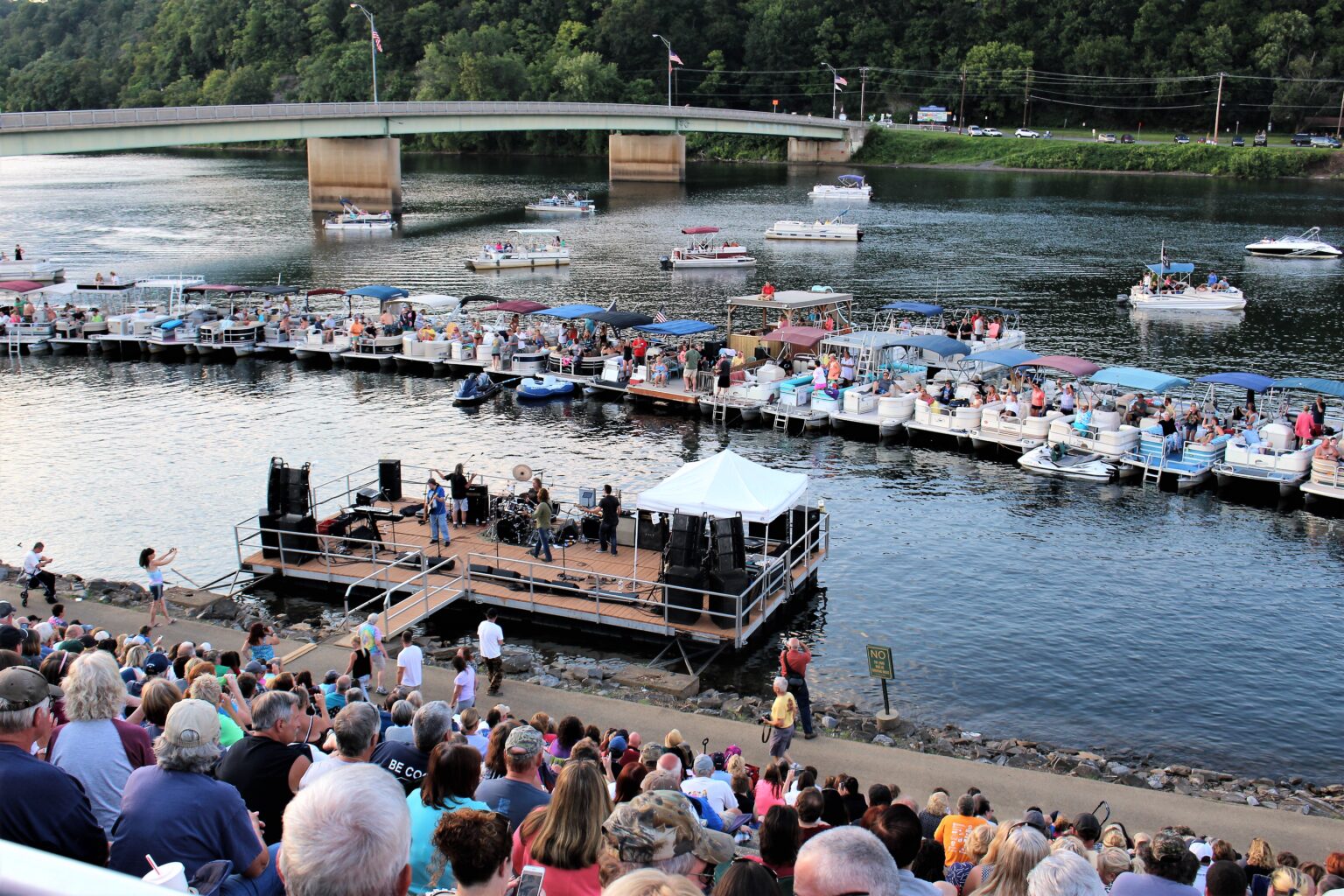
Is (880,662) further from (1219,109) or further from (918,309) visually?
(1219,109)

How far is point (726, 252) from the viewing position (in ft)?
251

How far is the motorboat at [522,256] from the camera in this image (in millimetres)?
73938

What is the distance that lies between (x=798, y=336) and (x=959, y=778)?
1078 inches

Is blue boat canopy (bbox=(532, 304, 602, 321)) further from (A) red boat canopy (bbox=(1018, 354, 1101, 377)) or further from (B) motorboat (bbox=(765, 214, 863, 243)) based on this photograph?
(B) motorboat (bbox=(765, 214, 863, 243))

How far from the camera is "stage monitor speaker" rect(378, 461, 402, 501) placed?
93.4 feet

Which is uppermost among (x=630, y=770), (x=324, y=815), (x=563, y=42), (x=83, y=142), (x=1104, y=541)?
(x=563, y=42)

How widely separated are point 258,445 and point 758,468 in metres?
20.8

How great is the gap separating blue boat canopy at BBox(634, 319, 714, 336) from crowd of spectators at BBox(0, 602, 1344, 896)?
32778 millimetres

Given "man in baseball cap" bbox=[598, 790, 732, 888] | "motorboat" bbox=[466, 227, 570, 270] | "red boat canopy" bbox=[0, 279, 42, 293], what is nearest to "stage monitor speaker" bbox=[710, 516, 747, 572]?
"man in baseball cap" bbox=[598, 790, 732, 888]

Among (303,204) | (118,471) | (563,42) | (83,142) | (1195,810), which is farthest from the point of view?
(563,42)

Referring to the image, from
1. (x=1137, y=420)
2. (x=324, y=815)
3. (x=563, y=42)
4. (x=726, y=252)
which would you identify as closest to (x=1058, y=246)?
(x=726, y=252)

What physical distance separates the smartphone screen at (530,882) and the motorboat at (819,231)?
85366mm

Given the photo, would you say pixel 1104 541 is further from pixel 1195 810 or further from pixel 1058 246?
pixel 1058 246

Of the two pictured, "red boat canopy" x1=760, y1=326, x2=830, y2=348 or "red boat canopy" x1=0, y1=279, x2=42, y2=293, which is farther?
"red boat canopy" x1=0, y1=279, x2=42, y2=293
